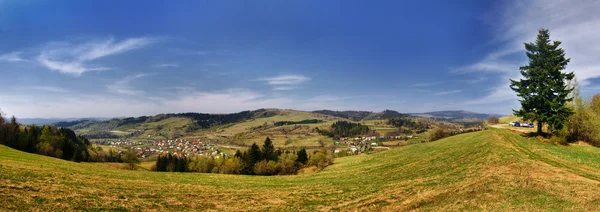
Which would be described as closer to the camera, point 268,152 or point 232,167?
point 232,167

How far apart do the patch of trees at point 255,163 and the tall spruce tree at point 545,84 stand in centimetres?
4813

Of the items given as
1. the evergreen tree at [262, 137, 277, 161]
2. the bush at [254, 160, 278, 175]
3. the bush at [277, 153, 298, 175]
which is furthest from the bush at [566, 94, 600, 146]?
the evergreen tree at [262, 137, 277, 161]

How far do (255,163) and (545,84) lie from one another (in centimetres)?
7363

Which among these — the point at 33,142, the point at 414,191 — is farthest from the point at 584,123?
the point at 33,142

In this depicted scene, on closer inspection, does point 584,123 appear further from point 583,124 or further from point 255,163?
point 255,163

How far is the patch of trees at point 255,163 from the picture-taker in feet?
270

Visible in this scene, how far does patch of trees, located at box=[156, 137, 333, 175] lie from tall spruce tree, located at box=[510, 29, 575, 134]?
158 feet

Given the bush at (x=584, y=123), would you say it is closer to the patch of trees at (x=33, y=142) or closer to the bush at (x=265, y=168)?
the bush at (x=265, y=168)

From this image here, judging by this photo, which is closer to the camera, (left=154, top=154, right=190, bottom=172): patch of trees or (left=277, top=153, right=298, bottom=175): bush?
(left=277, top=153, right=298, bottom=175): bush

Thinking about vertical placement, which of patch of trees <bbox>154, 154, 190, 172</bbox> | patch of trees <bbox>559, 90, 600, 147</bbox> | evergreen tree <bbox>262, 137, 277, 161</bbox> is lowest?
patch of trees <bbox>154, 154, 190, 172</bbox>

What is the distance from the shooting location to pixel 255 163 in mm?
83875

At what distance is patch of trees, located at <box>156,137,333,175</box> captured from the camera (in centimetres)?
8219

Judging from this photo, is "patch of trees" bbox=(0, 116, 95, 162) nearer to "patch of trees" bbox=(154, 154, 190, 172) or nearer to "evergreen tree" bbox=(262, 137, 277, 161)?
"patch of trees" bbox=(154, 154, 190, 172)

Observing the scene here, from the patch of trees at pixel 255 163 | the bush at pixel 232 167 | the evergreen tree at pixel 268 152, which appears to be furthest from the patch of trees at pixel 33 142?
the evergreen tree at pixel 268 152
